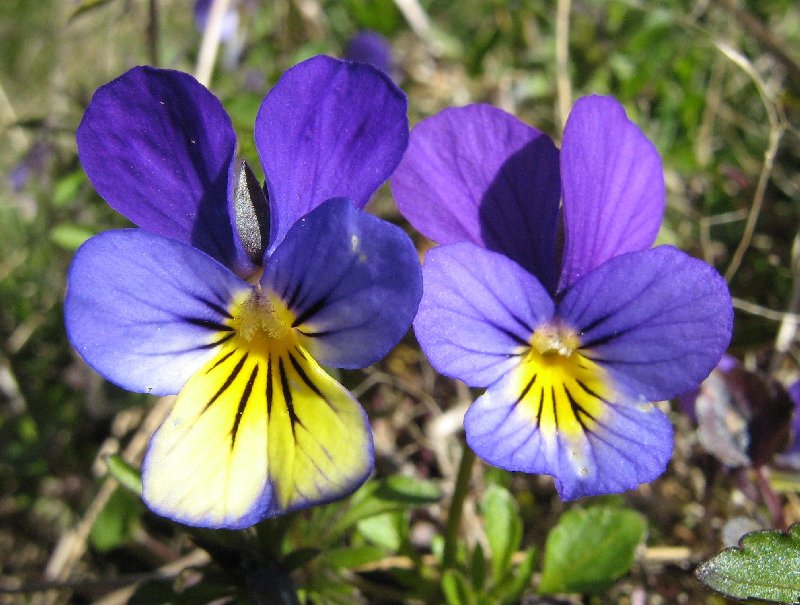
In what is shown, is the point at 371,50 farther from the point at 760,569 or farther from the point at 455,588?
the point at 760,569

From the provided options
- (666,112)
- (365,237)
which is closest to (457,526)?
(365,237)

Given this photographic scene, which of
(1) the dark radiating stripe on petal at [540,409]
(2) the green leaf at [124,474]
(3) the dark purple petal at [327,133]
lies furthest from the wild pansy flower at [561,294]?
(2) the green leaf at [124,474]

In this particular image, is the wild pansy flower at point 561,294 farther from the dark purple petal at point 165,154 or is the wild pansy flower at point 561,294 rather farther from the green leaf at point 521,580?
the green leaf at point 521,580

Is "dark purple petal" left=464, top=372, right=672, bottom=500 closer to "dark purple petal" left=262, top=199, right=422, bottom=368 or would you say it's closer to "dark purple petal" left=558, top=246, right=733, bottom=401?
"dark purple petal" left=558, top=246, right=733, bottom=401

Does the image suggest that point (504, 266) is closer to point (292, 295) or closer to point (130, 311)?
point (292, 295)

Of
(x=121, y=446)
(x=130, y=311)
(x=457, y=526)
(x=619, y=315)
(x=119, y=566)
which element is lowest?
(x=119, y=566)

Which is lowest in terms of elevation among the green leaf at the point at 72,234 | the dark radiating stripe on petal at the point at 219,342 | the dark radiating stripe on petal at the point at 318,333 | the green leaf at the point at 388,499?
the green leaf at the point at 388,499
